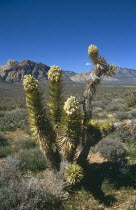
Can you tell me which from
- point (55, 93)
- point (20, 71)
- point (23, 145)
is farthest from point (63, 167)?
point (20, 71)

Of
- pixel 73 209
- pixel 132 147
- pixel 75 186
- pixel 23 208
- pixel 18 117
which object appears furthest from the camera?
pixel 18 117

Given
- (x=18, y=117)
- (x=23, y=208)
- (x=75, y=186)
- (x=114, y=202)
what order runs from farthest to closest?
(x=18, y=117) < (x=75, y=186) < (x=114, y=202) < (x=23, y=208)

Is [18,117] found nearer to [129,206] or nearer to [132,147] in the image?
[132,147]

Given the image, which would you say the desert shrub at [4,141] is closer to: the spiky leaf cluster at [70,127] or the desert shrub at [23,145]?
the desert shrub at [23,145]

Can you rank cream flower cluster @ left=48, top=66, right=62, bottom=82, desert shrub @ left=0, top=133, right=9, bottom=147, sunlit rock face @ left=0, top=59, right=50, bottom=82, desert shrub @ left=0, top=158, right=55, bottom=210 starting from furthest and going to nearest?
sunlit rock face @ left=0, top=59, right=50, bottom=82 → desert shrub @ left=0, top=133, right=9, bottom=147 → cream flower cluster @ left=48, top=66, right=62, bottom=82 → desert shrub @ left=0, top=158, right=55, bottom=210

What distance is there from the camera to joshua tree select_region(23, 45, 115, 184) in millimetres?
4863

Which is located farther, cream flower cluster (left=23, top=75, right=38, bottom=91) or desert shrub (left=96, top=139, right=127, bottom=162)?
desert shrub (left=96, top=139, right=127, bottom=162)

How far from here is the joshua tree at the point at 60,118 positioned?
191 inches

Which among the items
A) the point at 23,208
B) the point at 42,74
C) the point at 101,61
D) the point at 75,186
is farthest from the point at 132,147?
the point at 42,74

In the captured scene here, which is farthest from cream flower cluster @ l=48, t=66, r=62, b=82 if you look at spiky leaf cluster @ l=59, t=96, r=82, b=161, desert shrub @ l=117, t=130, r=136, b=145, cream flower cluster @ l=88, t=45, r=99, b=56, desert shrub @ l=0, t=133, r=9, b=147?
desert shrub @ l=0, t=133, r=9, b=147

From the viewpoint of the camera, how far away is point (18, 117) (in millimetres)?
15992

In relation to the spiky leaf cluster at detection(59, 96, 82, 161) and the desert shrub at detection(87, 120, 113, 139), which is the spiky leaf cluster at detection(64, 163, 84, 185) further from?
the desert shrub at detection(87, 120, 113, 139)

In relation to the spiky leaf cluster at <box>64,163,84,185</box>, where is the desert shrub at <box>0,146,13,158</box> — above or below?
below

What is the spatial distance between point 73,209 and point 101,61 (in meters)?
3.97
